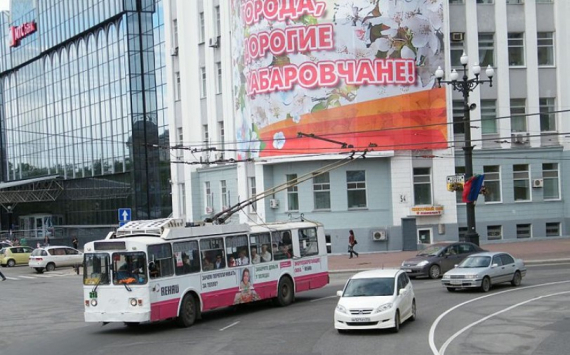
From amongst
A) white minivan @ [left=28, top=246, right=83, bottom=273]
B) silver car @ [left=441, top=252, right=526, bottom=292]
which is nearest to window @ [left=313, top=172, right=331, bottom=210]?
white minivan @ [left=28, top=246, right=83, bottom=273]

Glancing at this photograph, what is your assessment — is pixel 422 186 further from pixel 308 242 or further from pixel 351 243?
pixel 308 242

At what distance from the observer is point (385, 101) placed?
4488 cm

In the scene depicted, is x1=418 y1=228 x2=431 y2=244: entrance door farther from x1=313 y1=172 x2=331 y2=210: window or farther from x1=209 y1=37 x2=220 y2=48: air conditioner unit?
x1=209 y1=37 x2=220 y2=48: air conditioner unit

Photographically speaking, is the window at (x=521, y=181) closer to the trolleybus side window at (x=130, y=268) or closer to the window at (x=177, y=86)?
the window at (x=177, y=86)

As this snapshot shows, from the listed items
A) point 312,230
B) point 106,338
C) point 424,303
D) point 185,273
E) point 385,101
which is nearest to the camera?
point 106,338

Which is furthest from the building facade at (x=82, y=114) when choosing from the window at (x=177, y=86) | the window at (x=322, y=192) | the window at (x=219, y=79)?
the window at (x=322, y=192)

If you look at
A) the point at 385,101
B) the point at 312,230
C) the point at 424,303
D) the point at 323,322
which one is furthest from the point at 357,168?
the point at 323,322

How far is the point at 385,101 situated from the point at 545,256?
A: 12084 millimetres

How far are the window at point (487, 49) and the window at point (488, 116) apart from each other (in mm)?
2385

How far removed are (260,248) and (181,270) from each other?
3932mm

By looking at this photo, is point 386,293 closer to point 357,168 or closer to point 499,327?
point 499,327

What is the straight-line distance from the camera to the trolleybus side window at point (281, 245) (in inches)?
1017

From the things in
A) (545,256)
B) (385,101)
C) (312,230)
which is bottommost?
(545,256)

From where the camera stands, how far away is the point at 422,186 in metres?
46.7
